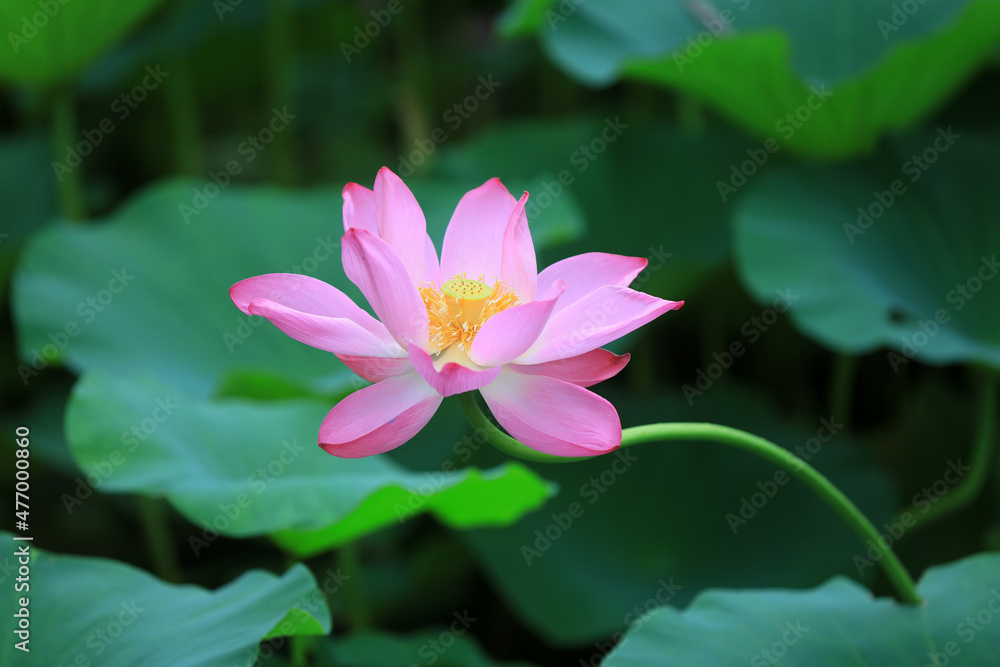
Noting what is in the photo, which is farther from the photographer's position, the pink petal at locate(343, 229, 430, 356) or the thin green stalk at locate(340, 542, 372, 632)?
the thin green stalk at locate(340, 542, 372, 632)

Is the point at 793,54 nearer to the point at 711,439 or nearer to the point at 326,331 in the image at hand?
the point at 711,439

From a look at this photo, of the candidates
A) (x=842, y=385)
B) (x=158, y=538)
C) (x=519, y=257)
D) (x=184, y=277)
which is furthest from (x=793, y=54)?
(x=158, y=538)

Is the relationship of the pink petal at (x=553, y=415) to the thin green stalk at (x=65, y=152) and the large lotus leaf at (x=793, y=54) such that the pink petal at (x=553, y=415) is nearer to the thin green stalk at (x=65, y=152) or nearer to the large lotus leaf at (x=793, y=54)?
the large lotus leaf at (x=793, y=54)

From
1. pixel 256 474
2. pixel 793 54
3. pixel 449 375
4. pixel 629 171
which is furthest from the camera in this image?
pixel 629 171

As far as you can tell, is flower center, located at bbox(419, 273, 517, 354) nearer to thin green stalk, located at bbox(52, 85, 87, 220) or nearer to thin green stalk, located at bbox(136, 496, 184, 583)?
thin green stalk, located at bbox(136, 496, 184, 583)

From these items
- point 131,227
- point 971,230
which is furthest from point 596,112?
point 131,227

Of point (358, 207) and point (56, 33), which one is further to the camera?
point (56, 33)

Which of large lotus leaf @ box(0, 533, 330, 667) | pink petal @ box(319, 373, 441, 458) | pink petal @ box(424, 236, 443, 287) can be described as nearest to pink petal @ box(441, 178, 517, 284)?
pink petal @ box(424, 236, 443, 287)
